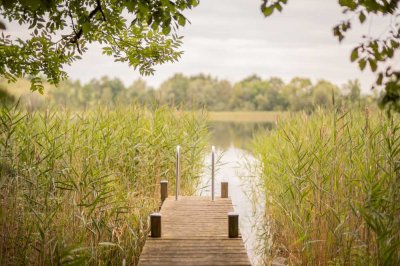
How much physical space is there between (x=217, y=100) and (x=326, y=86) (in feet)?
49.0

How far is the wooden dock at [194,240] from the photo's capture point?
471cm

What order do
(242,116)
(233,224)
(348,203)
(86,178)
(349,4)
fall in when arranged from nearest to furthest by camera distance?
1. (349,4)
2. (348,203)
3. (233,224)
4. (86,178)
5. (242,116)

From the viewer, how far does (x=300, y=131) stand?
790cm

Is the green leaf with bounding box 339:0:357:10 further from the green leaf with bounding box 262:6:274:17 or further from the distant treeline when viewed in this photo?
the distant treeline

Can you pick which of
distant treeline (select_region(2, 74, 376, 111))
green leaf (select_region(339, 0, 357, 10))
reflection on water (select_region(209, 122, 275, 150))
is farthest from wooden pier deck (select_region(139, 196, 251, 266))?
distant treeline (select_region(2, 74, 376, 111))

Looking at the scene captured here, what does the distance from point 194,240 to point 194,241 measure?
0.04 m

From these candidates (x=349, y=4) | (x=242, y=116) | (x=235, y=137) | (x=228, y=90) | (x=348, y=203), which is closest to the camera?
(x=349, y=4)

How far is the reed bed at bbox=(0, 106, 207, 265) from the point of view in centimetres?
478

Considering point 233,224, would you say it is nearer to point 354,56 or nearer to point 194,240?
point 194,240

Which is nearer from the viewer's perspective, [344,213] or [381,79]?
[381,79]

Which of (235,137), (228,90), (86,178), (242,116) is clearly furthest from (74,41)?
(228,90)

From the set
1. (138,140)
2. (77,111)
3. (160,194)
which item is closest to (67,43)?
(77,111)

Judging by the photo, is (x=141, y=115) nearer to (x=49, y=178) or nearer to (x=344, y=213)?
(x=49, y=178)

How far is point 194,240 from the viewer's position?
17.4 feet
